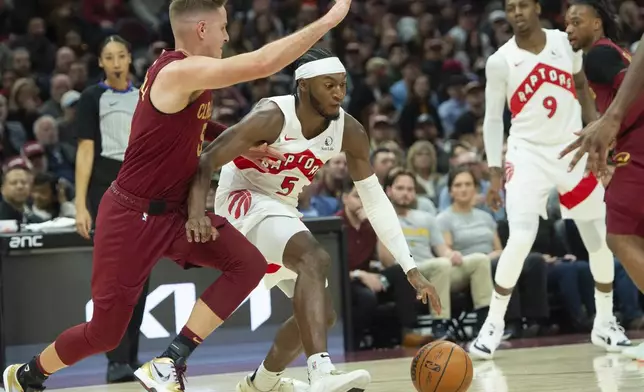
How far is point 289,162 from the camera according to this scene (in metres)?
5.67

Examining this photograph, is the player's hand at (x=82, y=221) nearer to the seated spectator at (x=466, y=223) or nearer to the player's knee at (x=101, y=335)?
the player's knee at (x=101, y=335)

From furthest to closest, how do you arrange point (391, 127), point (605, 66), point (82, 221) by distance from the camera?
point (391, 127) < point (82, 221) < point (605, 66)

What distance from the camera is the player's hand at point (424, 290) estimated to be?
5386 mm

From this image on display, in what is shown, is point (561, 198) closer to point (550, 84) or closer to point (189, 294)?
point (550, 84)

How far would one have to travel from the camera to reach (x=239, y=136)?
5.41m

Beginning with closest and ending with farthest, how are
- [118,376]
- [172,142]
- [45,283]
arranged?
1. [172,142]
2. [118,376]
3. [45,283]

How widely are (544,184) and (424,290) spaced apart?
2.55 metres

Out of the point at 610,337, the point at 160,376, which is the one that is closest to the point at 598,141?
the point at 160,376

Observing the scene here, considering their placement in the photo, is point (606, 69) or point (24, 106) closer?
point (606, 69)

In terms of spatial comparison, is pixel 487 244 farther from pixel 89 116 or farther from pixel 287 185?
pixel 287 185

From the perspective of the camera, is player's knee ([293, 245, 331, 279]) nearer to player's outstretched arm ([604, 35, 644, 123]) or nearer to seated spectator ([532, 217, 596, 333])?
player's outstretched arm ([604, 35, 644, 123])

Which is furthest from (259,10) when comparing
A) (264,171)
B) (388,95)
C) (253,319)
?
(264,171)

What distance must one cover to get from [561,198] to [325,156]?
2.68 metres

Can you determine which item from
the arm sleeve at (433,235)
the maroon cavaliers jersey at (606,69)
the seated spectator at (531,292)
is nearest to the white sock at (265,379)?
the maroon cavaliers jersey at (606,69)
